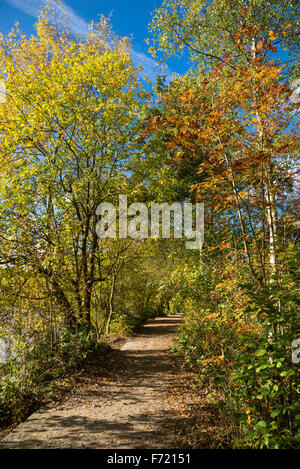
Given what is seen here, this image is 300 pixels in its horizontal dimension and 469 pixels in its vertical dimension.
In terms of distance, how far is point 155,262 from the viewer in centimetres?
1238

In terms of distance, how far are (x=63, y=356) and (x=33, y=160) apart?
471cm

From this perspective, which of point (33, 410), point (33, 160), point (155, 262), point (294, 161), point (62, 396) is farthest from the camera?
point (155, 262)

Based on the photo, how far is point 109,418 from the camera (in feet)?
13.0

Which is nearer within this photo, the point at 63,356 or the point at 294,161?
the point at 294,161

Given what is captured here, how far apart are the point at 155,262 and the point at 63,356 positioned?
7.16 m

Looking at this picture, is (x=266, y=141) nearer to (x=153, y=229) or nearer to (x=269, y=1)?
(x=269, y=1)

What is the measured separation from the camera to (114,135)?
6891 millimetres

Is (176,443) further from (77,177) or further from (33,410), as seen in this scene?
(77,177)

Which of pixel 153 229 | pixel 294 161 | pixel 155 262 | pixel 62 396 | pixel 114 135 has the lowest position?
pixel 62 396

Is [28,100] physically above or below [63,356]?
above

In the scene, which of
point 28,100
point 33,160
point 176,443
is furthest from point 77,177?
point 176,443

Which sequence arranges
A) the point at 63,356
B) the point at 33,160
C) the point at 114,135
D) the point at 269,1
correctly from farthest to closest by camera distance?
the point at 114,135
the point at 33,160
the point at 63,356
the point at 269,1

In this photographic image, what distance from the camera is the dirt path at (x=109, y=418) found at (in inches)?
→ 131

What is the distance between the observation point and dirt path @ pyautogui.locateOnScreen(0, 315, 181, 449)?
332cm
